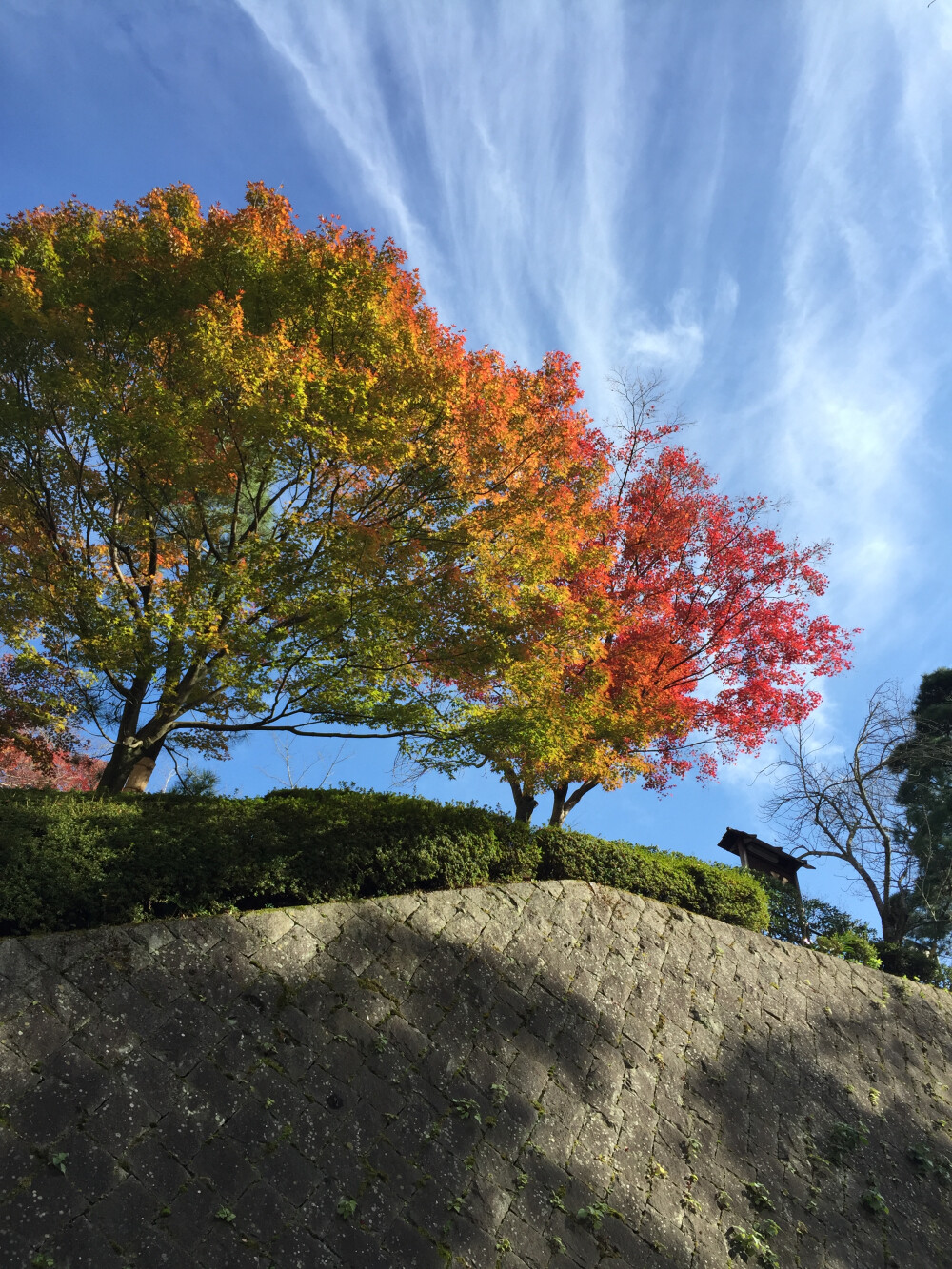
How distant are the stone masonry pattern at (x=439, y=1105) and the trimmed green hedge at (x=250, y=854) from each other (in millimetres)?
370

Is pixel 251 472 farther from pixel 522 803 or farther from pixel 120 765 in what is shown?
pixel 522 803

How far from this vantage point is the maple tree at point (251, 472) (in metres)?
8.40

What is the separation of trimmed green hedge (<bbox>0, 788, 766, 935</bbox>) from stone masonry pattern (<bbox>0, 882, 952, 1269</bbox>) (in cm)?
37

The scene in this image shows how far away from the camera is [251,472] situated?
9297mm

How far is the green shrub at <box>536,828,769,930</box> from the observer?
959 centimetres

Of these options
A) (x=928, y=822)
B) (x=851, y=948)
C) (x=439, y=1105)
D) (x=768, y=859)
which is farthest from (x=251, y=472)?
(x=928, y=822)

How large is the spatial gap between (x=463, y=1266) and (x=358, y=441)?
26.6 feet

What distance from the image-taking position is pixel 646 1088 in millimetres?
7078

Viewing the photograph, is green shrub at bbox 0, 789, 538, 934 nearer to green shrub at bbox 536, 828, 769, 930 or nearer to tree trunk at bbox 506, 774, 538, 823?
green shrub at bbox 536, 828, 769, 930

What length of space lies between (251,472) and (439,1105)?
7.73m

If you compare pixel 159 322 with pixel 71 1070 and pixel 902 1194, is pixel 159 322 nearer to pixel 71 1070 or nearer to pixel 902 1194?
pixel 71 1070

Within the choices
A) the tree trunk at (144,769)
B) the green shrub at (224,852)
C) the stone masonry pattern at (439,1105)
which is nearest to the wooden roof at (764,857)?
the stone masonry pattern at (439,1105)

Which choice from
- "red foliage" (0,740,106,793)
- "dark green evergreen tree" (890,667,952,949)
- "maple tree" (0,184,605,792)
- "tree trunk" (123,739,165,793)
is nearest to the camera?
"maple tree" (0,184,605,792)

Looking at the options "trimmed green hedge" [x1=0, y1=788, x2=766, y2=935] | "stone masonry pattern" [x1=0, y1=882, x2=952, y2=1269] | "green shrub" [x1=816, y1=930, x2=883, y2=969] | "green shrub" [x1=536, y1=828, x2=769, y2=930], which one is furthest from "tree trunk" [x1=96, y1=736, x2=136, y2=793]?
"green shrub" [x1=816, y1=930, x2=883, y2=969]
